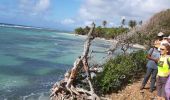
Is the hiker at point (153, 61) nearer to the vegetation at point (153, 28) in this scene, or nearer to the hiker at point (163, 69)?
the hiker at point (163, 69)

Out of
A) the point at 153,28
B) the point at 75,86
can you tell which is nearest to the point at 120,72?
the point at 75,86

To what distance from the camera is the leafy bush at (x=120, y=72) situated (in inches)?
630

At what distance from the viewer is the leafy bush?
52.5 ft

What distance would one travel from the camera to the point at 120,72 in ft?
55.8

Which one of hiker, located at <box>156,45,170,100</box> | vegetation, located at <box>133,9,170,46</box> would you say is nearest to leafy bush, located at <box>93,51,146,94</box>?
vegetation, located at <box>133,9,170,46</box>

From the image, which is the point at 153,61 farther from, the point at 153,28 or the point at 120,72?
the point at 153,28

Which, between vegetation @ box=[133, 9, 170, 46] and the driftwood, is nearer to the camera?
the driftwood

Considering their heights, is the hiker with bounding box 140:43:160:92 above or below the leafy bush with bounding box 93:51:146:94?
above

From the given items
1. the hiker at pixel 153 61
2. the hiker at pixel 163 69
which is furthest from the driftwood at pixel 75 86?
the hiker at pixel 163 69

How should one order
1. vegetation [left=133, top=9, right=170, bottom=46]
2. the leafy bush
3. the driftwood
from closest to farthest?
the driftwood < the leafy bush < vegetation [left=133, top=9, right=170, bottom=46]

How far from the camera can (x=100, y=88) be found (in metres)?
16.0

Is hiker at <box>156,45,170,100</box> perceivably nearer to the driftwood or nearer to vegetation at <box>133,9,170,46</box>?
the driftwood

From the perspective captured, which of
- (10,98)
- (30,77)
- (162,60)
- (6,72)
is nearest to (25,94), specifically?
(10,98)

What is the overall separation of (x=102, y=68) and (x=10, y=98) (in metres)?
5.73
